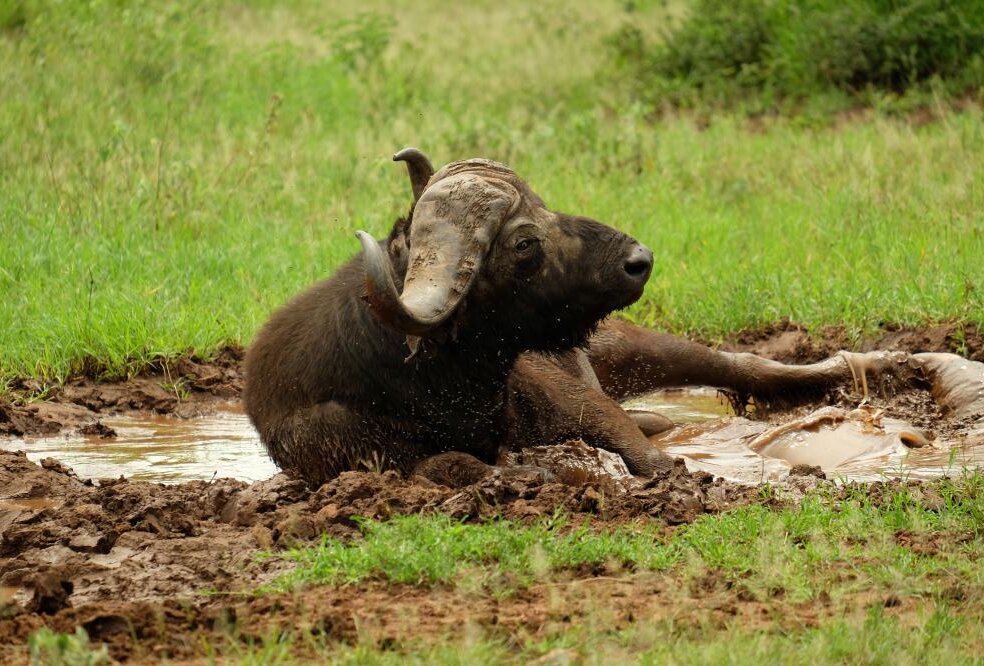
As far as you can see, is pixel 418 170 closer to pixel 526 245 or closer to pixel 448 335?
pixel 526 245

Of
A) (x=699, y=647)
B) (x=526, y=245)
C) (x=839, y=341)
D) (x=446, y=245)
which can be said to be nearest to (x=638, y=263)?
(x=526, y=245)

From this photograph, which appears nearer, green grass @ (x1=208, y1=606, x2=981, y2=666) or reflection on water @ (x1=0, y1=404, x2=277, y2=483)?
green grass @ (x1=208, y1=606, x2=981, y2=666)

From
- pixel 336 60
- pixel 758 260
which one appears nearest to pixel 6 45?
pixel 336 60

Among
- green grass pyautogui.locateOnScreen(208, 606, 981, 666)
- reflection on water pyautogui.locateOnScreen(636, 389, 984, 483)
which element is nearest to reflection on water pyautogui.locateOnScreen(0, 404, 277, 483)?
reflection on water pyautogui.locateOnScreen(636, 389, 984, 483)

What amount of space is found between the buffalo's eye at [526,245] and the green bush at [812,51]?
9032 millimetres

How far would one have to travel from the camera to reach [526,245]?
18.4 feet

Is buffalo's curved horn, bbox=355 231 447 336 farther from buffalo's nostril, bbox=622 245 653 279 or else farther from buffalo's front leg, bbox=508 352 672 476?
buffalo's front leg, bbox=508 352 672 476

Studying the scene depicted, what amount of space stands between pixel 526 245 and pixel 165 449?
2.25 meters

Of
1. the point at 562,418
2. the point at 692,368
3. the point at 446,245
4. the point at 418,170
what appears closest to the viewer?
the point at 446,245

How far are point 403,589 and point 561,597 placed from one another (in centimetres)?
47

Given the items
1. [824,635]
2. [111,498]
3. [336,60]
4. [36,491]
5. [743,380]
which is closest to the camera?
[824,635]

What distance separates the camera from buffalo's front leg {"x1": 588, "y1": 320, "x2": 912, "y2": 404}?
745 cm

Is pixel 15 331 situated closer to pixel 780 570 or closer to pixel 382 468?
pixel 382 468

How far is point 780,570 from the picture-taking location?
420 cm
